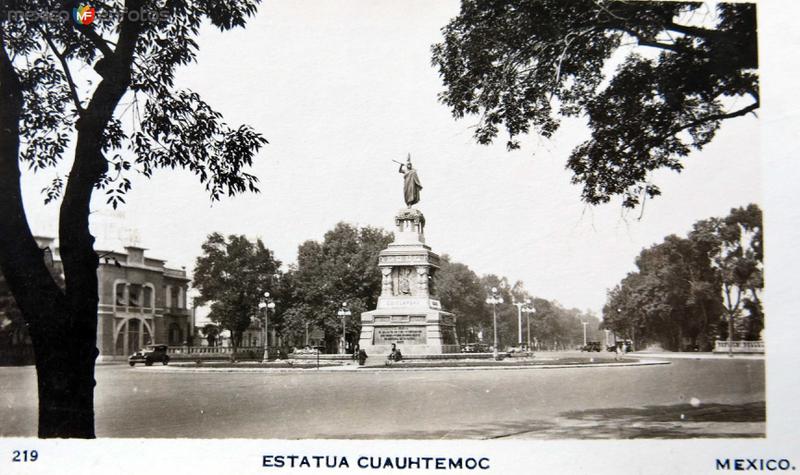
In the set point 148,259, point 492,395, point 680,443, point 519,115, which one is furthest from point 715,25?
point 148,259

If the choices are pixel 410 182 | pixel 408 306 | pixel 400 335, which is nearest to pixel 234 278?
pixel 410 182

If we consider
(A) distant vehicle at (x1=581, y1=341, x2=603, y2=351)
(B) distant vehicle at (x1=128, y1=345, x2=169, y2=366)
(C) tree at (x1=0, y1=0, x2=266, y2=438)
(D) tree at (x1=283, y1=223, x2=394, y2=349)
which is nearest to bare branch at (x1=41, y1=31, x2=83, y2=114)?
(C) tree at (x1=0, y1=0, x2=266, y2=438)

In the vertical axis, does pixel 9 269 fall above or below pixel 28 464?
above

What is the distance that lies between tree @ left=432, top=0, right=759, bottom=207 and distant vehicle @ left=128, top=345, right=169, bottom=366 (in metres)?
4.74

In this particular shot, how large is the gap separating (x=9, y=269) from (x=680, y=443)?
602 cm

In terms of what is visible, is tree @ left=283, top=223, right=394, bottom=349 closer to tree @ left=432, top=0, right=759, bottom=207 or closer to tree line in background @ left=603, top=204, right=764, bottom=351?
tree line in background @ left=603, top=204, right=764, bottom=351

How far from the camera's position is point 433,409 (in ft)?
25.2

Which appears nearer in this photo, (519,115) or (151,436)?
(151,436)

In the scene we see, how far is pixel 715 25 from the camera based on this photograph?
6.90 metres

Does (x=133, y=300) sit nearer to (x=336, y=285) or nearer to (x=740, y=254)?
(x=740, y=254)

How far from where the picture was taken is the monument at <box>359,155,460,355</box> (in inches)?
739

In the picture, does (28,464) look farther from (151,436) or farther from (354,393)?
(354,393)

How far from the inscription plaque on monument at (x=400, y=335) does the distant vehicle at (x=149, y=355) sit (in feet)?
33.5

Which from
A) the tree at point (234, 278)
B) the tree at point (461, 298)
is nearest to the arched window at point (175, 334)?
the tree at point (234, 278)
